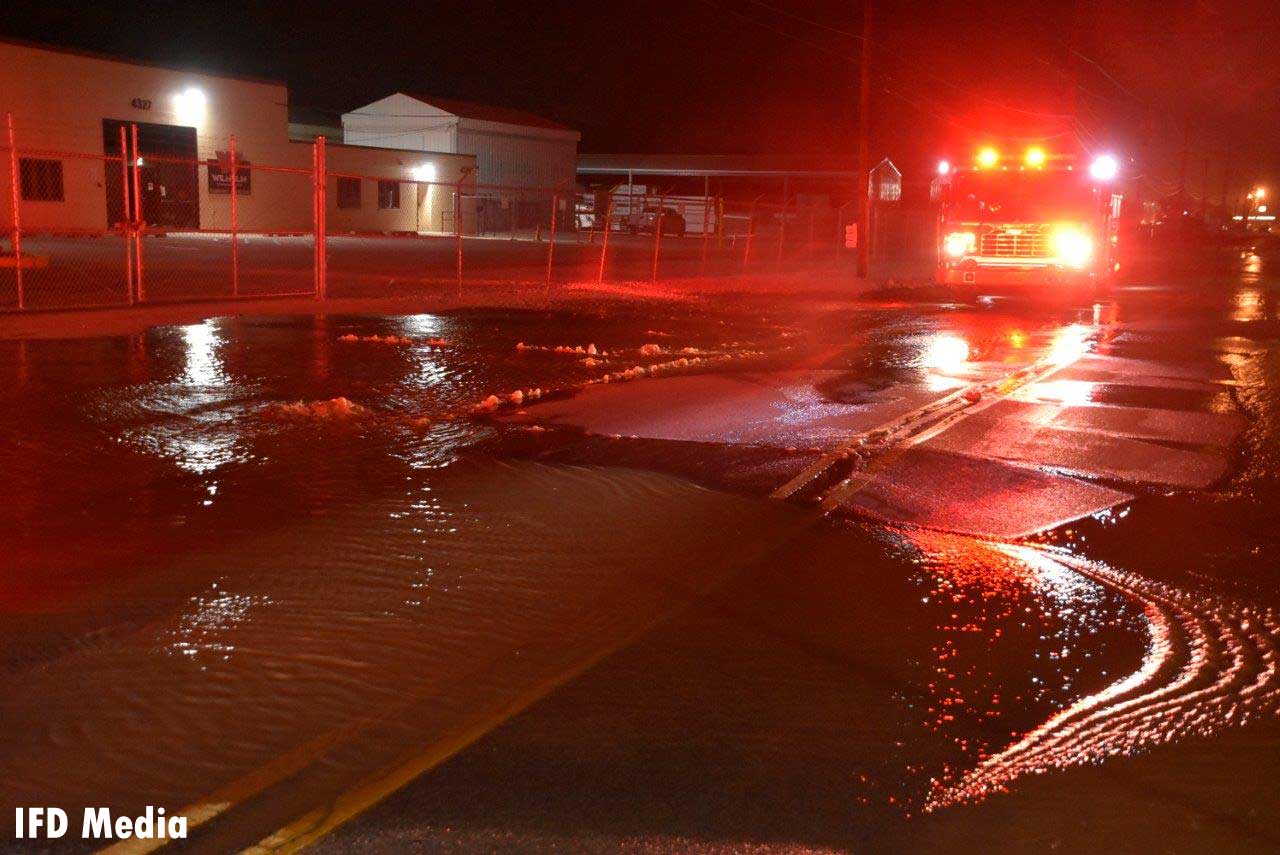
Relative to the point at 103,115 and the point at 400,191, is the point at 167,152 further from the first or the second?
the point at 400,191

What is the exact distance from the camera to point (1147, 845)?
12.9 feet

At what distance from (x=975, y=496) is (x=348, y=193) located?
46.1 metres

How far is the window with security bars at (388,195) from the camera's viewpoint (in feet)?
174

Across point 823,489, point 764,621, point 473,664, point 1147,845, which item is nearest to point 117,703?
point 473,664

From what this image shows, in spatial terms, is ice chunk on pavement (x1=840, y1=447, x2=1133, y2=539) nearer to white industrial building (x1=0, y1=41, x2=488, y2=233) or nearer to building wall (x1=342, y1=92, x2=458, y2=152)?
white industrial building (x1=0, y1=41, x2=488, y2=233)

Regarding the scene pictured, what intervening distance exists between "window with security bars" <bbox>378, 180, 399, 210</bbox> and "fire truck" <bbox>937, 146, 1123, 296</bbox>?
30080 mm

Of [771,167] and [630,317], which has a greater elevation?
[771,167]

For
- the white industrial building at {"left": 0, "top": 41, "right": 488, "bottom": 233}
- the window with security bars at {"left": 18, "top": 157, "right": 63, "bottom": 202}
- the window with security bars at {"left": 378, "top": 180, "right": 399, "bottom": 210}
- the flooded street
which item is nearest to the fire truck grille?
the flooded street

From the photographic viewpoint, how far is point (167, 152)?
149 feet

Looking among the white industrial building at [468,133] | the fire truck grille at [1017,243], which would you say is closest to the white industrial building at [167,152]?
the white industrial building at [468,133]

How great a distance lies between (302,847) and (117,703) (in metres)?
1.41

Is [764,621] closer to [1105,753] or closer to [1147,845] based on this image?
[1105,753]

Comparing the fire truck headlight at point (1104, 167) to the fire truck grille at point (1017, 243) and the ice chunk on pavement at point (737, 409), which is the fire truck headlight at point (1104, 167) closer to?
the fire truck grille at point (1017, 243)

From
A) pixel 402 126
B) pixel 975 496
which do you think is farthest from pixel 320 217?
pixel 402 126
